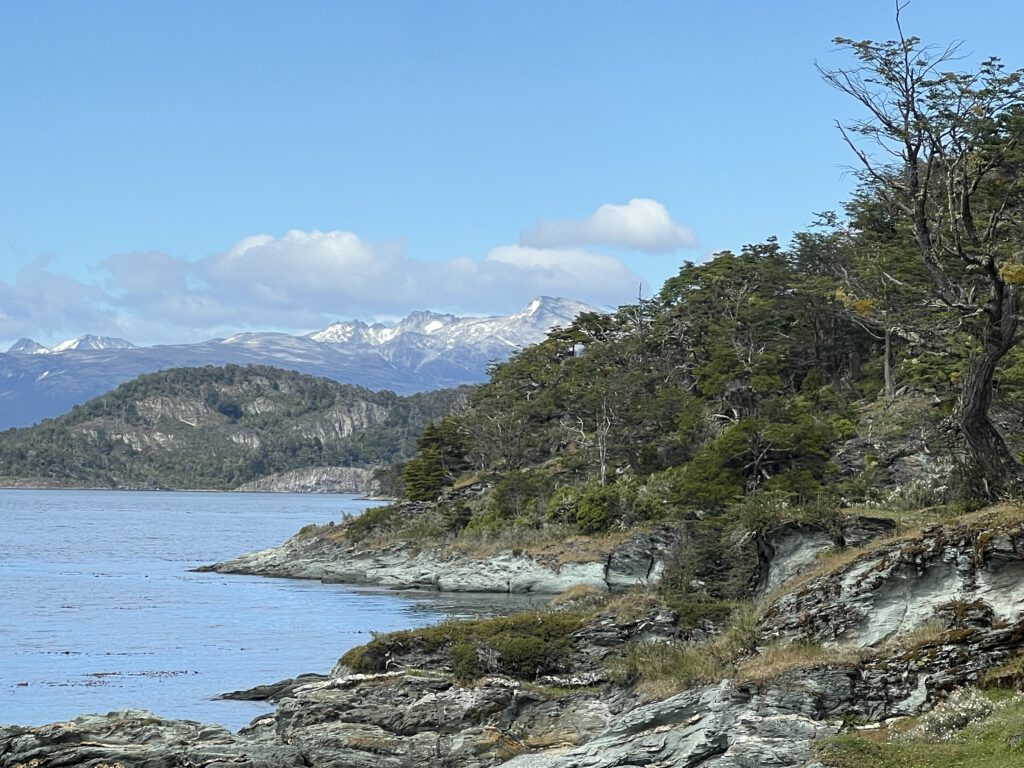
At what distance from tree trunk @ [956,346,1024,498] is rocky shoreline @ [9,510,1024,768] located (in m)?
2.54

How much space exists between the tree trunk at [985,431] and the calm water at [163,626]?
1869 cm

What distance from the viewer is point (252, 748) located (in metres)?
23.1

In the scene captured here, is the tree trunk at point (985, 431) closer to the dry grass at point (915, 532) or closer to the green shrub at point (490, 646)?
the dry grass at point (915, 532)

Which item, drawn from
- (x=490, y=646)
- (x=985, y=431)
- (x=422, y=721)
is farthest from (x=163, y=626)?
(x=985, y=431)

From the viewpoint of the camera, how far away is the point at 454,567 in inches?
2904

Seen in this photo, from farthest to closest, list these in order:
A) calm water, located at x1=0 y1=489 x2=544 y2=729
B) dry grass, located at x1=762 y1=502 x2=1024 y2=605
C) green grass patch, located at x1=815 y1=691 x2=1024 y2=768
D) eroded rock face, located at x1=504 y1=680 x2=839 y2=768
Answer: calm water, located at x1=0 y1=489 x2=544 y2=729, dry grass, located at x1=762 y1=502 x2=1024 y2=605, eroded rock face, located at x1=504 y1=680 x2=839 y2=768, green grass patch, located at x1=815 y1=691 x2=1024 y2=768

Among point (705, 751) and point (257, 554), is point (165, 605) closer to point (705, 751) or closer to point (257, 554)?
point (257, 554)

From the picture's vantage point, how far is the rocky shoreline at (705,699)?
1888 cm

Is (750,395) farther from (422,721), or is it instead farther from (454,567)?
(422,721)

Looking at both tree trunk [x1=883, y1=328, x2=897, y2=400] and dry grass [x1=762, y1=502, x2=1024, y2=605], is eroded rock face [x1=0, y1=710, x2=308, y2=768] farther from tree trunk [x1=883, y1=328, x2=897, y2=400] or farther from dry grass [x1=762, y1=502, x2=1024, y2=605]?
tree trunk [x1=883, y1=328, x2=897, y2=400]

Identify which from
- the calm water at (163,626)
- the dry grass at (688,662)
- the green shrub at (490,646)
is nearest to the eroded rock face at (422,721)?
the dry grass at (688,662)

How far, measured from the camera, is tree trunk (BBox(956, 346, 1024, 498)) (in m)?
23.2

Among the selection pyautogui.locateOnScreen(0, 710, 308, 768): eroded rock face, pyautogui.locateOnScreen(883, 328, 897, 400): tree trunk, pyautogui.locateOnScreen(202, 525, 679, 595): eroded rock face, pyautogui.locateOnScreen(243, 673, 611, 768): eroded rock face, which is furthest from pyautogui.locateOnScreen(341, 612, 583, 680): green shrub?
pyautogui.locateOnScreen(883, 328, 897, 400): tree trunk

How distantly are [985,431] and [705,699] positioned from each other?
8.01 metres
